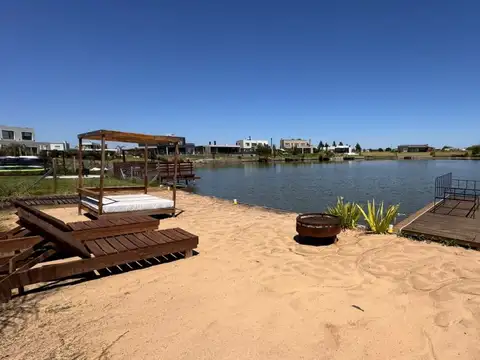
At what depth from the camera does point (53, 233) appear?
13.7 feet

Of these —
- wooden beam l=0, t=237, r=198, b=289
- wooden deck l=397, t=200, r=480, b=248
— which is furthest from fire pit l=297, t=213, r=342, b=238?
wooden beam l=0, t=237, r=198, b=289

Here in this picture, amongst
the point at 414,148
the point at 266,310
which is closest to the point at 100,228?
the point at 266,310

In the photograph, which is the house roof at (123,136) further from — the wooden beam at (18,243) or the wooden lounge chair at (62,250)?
the wooden beam at (18,243)

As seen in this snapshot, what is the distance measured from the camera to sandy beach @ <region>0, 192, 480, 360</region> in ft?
9.80

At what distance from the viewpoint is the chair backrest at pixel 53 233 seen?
13.8 ft

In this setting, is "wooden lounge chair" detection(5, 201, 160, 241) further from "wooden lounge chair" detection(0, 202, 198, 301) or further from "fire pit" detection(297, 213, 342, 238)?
"fire pit" detection(297, 213, 342, 238)

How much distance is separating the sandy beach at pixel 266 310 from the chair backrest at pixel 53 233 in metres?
0.56

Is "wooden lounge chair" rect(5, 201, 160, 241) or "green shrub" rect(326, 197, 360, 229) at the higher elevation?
"wooden lounge chair" rect(5, 201, 160, 241)

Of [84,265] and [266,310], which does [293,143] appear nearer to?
[84,265]

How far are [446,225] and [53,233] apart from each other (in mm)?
9003

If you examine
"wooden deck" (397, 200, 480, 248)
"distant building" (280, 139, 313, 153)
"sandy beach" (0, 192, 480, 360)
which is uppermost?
"distant building" (280, 139, 313, 153)

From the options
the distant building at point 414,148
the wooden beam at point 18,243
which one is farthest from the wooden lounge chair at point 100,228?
the distant building at point 414,148

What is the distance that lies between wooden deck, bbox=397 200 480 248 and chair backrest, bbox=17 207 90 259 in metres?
6.93

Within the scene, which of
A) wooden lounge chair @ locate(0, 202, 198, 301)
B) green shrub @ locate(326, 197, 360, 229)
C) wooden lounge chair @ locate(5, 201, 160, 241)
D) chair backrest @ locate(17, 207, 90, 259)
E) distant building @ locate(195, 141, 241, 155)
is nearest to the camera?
wooden lounge chair @ locate(0, 202, 198, 301)
